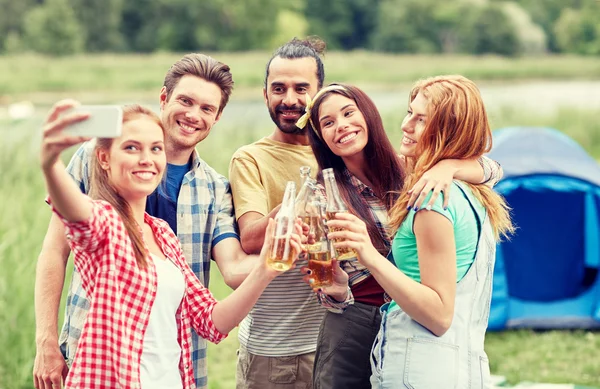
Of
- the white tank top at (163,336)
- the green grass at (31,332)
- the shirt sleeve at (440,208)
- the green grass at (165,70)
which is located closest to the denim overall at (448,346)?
the shirt sleeve at (440,208)

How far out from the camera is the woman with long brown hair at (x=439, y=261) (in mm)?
2092

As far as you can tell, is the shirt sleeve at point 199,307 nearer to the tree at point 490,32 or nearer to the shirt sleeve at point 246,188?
the shirt sleeve at point 246,188

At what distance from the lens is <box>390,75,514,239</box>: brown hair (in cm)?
221

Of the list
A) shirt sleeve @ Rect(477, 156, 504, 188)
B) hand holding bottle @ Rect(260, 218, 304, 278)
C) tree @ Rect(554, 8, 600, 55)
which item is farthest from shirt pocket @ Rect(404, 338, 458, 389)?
tree @ Rect(554, 8, 600, 55)

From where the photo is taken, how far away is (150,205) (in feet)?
8.56

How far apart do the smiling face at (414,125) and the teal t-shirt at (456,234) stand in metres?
0.21

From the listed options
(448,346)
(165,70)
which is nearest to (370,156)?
(448,346)

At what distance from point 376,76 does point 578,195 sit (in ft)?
70.5

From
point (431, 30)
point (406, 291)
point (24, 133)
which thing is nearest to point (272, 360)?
point (406, 291)

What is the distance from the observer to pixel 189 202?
8.63 ft

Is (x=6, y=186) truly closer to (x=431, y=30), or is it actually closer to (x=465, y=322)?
(x=465, y=322)

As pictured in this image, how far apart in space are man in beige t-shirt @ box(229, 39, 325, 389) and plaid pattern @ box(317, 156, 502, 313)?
0.32 m

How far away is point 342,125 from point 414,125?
0.91 ft

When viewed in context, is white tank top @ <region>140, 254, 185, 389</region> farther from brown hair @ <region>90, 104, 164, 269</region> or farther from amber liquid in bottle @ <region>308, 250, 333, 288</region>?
amber liquid in bottle @ <region>308, 250, 333, 288</region>
